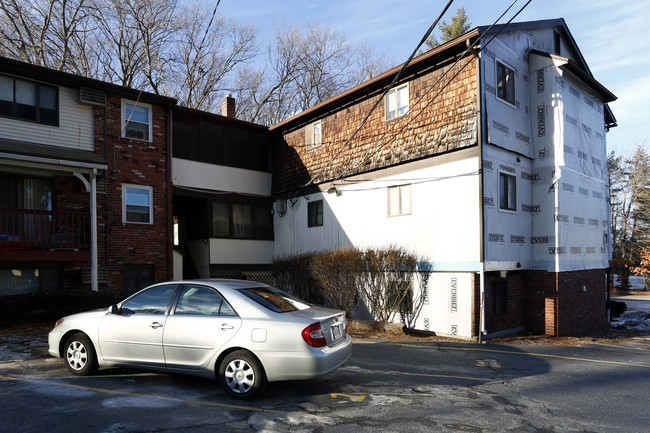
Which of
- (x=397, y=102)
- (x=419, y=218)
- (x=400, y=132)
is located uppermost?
(x=397, y=102)

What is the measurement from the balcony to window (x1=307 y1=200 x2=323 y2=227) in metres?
7.43

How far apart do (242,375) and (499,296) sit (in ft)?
30.1

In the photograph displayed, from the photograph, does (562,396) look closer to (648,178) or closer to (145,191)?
(145,191)

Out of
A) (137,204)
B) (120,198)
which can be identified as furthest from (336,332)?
(137,204)

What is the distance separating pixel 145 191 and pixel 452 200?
978cm

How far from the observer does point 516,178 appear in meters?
13.2

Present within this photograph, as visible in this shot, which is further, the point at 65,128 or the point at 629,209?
the point at 629,209

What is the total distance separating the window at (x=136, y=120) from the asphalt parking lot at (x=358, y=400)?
8621 millimetres

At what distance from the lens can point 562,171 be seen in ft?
44.1

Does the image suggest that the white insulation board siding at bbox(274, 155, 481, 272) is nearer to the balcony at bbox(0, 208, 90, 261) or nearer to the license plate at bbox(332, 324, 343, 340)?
the license plate at bbox(332, 324, 343, 340)

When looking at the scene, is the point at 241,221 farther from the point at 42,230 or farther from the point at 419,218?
the point at 419,218

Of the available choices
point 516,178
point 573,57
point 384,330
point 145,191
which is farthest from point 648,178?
point 145,191

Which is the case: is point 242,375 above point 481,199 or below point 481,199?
below

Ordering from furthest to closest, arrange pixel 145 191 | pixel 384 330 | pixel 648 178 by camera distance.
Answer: pixel 648 178 < pixel 145 191 < pixel 384 330
